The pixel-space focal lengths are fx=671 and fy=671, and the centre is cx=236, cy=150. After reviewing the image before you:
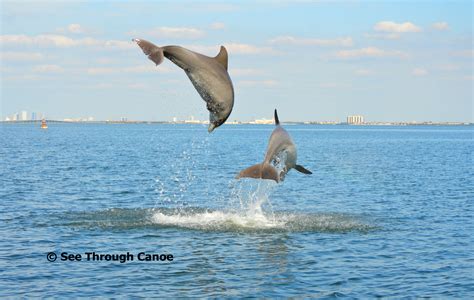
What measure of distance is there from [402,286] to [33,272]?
13023 mm

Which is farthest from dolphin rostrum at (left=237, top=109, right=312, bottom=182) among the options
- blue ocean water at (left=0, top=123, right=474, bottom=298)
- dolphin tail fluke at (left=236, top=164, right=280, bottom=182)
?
blue ocean water at (left=0, top=123, right=474, bottom=298)

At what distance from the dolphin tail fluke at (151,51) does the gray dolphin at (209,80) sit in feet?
2.74

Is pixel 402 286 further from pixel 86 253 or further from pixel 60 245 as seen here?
pixel 60 245

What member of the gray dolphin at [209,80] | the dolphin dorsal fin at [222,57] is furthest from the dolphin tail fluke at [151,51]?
the dolphin dorsal fin at [222,57]

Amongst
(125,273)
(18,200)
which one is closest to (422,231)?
(125,273)

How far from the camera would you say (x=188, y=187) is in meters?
57.4

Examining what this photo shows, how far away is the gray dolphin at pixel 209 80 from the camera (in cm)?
1750

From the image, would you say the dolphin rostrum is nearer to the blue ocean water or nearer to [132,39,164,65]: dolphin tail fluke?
the blue ocean water

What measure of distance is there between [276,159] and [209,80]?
728 centimetres

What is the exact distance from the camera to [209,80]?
17.7 meters

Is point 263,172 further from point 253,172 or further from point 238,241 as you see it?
point 238,241

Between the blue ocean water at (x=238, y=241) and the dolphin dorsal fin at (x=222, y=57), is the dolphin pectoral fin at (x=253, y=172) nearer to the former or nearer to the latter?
the blue ocean water at (x=238, y=241)

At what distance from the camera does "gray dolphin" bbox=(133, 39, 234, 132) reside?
689 inches

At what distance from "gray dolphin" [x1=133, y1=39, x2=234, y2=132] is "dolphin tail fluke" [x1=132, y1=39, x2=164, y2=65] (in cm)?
83
